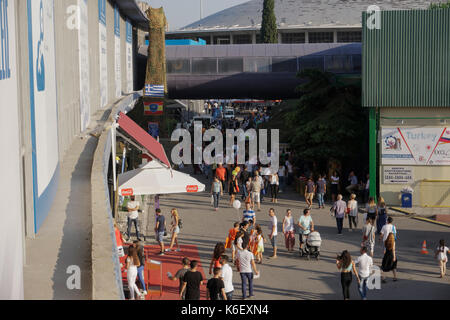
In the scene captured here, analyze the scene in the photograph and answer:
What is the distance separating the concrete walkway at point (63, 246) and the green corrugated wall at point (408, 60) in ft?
48.5

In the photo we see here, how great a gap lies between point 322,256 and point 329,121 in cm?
1129

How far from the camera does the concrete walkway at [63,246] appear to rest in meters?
7.23

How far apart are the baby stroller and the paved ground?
10.6 inches

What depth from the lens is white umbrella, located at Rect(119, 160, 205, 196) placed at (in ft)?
57.1

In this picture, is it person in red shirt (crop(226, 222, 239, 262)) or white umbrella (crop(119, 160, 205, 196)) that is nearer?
person in red shirt (crop(226, 222, 239, 262))

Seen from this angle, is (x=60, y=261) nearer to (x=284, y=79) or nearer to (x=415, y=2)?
(x=284, y=79)

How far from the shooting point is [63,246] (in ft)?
29.7

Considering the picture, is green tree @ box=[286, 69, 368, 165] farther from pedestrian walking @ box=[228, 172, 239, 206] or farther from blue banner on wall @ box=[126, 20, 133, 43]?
blue banner on wall @ box=[126, 20, 133, 43]

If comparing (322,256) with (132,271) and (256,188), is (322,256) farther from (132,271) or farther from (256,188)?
(132,271)

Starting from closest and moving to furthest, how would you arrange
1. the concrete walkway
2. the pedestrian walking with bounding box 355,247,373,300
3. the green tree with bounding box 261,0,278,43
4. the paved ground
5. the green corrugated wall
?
the concrete walkway, the pedestrian walking with bounding box 355,247,373,300, the paved ground, the green corrugated wall, the green tree with bounding box 261,0,278,43

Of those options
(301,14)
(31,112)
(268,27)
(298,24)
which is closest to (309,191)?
(31,112)

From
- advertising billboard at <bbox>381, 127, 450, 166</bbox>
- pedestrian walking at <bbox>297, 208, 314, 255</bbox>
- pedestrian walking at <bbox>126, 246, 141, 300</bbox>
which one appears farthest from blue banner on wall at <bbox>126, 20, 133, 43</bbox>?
pedestrian walking at <bbox>126, 246, 141, 300</bbox>

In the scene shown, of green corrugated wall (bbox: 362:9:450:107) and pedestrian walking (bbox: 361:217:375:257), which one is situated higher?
green corrugated wall (bbox: 362:9:450:107)

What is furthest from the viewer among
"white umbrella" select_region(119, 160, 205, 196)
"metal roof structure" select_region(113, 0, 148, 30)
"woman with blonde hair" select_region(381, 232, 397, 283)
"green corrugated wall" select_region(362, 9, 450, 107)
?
"metal roof structure" select_region(113, 0, 148, 30)
